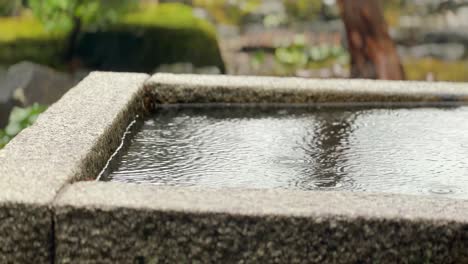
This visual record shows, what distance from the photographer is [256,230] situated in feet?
7.46

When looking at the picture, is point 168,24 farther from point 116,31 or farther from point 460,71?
point 460,71

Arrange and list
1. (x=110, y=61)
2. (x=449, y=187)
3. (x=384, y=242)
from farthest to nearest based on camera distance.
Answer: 1. (x=110, y=61)
2. (x=449, y=187)
3. (x=384, y=242)

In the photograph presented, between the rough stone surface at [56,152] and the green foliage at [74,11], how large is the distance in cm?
285

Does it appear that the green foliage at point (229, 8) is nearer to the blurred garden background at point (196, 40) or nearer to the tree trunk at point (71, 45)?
the blurred garden background at point (196, 40)

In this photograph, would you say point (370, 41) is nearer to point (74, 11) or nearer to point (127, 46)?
point (127, 46)

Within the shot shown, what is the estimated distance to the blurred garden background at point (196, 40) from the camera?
20.4ft

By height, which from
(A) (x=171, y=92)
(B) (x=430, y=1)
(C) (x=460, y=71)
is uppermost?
(A) (x=171, y=92)

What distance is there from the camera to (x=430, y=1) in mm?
8586

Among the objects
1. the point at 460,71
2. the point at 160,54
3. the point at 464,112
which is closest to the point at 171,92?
the point at 464,112

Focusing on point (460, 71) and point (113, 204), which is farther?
point (460, 71)

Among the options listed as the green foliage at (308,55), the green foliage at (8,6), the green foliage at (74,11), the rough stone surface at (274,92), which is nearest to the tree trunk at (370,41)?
the green foliage at (74,11)

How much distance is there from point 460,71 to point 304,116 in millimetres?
4612

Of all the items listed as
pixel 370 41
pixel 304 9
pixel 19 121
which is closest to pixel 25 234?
pixel 19 121

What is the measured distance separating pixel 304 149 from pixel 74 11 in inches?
156
